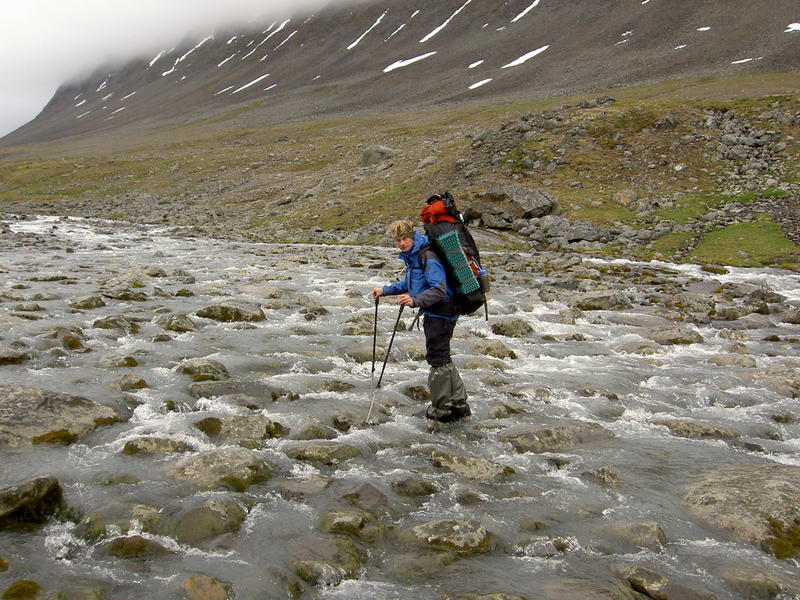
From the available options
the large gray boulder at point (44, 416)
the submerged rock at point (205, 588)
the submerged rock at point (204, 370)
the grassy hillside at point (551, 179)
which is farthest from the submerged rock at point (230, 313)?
the grassy hillside at point (551, 179)

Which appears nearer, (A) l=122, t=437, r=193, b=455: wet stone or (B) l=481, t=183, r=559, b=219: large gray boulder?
(A) l=122, t=437, r=193, b=455: wet stone

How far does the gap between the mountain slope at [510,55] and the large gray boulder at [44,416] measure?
329ft

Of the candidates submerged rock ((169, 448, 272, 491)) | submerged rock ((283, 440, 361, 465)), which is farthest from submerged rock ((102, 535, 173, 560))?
submerged rock ((283, 440, 361, 465))

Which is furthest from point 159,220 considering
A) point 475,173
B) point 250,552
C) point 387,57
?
point 387,57

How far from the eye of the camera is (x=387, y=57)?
6781 inches

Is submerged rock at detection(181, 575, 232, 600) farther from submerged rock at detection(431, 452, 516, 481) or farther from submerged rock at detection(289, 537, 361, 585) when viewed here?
submerged rock at detection(431, 452, 516, 481)

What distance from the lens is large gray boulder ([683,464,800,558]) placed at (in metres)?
7.48

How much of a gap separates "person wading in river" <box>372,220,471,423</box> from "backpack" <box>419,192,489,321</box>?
0.44ft

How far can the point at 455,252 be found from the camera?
1041cm

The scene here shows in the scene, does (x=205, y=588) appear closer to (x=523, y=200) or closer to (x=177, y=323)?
(x=177, y=323)

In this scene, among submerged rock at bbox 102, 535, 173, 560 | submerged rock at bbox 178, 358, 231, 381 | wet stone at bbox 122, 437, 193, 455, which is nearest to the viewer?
submerged rock at bbox 102, 535, 173, 560

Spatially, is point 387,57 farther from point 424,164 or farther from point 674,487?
point 674,487

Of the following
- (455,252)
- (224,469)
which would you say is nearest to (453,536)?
(224,469)

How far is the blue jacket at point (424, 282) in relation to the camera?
10.2 m
